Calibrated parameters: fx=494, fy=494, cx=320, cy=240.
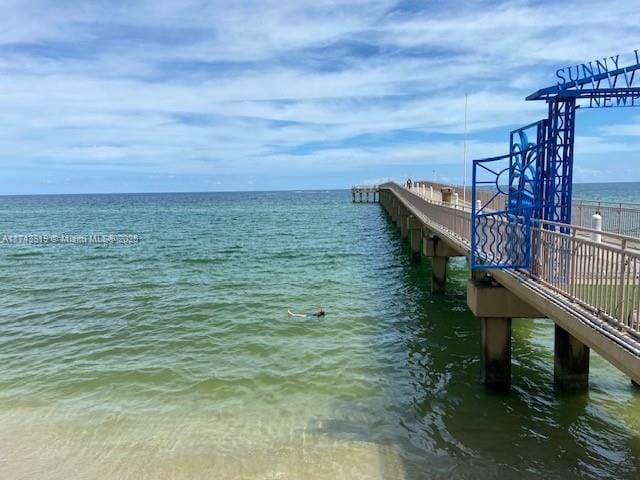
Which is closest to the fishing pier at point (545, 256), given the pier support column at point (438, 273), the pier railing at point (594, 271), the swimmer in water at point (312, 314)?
the pier railing at point (594, 271)

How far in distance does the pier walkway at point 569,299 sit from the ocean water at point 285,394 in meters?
0.75

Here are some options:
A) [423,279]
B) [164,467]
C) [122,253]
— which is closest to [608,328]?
[164,467]

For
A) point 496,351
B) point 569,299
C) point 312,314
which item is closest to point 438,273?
point 312,314

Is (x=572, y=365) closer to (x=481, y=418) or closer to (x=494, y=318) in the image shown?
(x=494, y=318)

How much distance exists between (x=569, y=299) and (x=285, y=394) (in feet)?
17.7

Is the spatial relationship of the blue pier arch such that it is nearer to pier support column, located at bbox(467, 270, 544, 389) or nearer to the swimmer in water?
pier support column, located at bbox(467, 270, 544, 389)

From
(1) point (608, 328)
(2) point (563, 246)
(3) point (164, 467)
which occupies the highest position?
(2) point (563, 246)

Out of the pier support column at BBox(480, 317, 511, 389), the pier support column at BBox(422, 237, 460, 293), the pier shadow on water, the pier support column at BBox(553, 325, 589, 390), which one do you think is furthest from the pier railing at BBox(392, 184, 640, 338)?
the pier support column at BBox(422, 237, 460, 293)

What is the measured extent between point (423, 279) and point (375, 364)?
1076cm

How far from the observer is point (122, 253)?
30750 mm

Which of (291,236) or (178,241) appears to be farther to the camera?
(291,236)

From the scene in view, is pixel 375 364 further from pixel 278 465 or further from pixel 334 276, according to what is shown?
pixel 334 276

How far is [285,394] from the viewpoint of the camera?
373 inches

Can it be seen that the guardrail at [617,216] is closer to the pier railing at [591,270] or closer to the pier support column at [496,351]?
the pier railing at [591,270]
